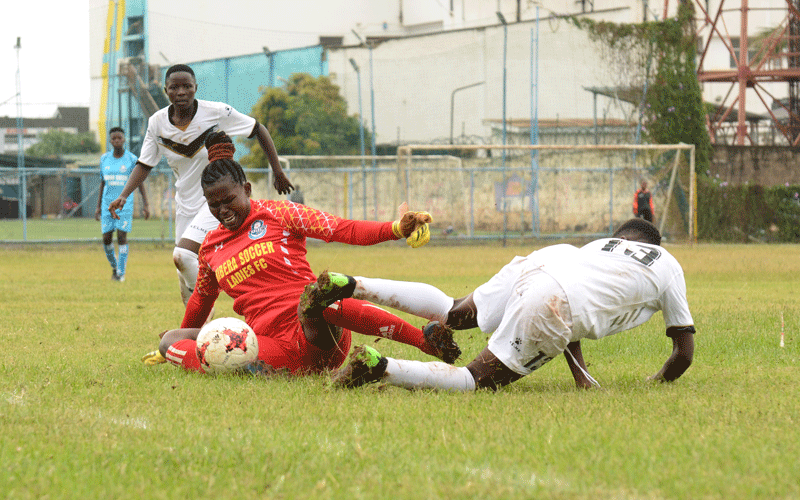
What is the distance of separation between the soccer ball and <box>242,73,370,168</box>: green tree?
29.0m

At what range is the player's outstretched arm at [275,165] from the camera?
677 centimetres

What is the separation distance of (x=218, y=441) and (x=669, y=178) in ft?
81.3

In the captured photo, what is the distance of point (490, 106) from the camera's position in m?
34.3

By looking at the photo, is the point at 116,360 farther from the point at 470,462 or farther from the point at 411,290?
the point at 470,462

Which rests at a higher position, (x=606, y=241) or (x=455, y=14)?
(x=455, y=14)

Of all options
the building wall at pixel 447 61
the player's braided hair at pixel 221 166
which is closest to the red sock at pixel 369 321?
the player's braided hair at pixel 221 166

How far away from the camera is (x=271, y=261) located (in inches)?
199

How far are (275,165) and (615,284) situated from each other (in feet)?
11.5

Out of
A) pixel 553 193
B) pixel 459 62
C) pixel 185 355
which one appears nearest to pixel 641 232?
pixel 185 355

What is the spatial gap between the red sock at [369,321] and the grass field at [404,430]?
0.37 metres

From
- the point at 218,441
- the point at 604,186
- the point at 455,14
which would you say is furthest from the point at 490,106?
the point at 218,441

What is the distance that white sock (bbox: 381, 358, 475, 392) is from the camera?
434 cm

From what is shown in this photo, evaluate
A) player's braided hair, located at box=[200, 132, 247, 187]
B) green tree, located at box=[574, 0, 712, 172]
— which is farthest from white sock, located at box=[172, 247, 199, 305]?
green tree, located at box=[574, 0, 712, 172]

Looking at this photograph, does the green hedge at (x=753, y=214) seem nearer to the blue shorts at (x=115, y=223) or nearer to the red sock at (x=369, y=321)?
the blue shorts at (x=115, y=223)
